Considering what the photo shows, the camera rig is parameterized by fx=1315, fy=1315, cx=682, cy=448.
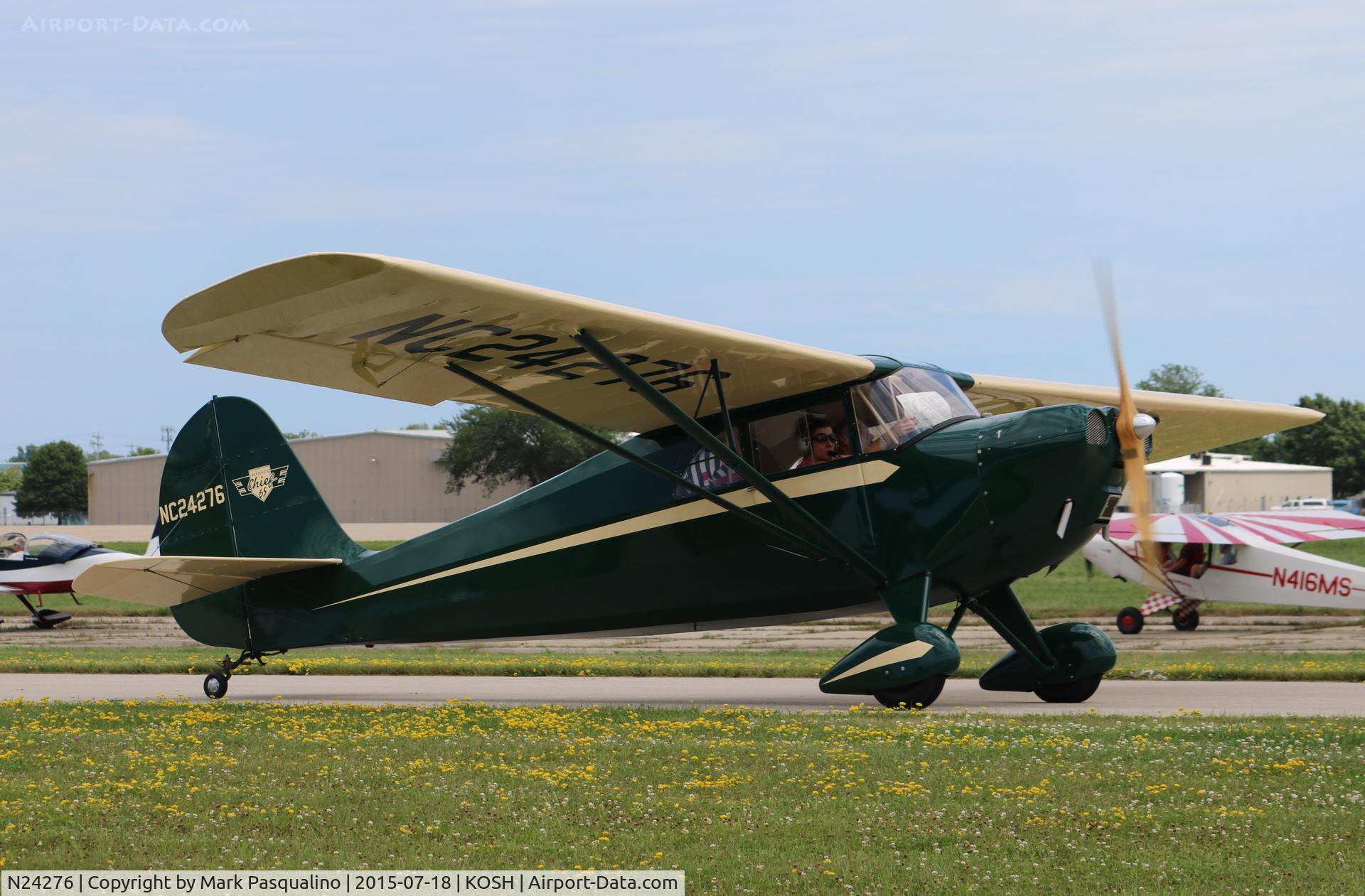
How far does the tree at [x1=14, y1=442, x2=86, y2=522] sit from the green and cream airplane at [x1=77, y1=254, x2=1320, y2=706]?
11450 cm

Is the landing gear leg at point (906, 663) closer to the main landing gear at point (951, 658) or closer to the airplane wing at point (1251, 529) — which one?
the main landing gear at point (951, 658)

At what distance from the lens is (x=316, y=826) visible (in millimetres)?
6047

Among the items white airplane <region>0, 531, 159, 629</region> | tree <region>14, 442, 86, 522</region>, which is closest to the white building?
white airplane <region>0, 531, 159, 629</region>

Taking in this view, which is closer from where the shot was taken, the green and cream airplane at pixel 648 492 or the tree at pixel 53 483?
the green and cream airplane at pixel 648 492

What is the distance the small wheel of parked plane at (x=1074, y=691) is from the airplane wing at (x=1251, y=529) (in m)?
11.8

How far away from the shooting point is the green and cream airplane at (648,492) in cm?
973

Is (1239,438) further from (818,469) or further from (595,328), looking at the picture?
(595,328)

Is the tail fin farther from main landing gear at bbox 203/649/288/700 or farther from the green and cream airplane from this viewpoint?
main landing gear at bbox 203/649/288/700

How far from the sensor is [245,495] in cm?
1422

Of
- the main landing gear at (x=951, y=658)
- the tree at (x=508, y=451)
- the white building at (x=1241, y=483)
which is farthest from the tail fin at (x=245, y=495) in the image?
the tree at (x=508, y=451)

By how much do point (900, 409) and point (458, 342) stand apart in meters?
3.70

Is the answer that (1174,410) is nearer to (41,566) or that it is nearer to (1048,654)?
(1048,654)

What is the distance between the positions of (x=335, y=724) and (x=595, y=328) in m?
3.64

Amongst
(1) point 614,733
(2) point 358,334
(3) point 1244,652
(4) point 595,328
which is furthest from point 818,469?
(3) point 1244,652
